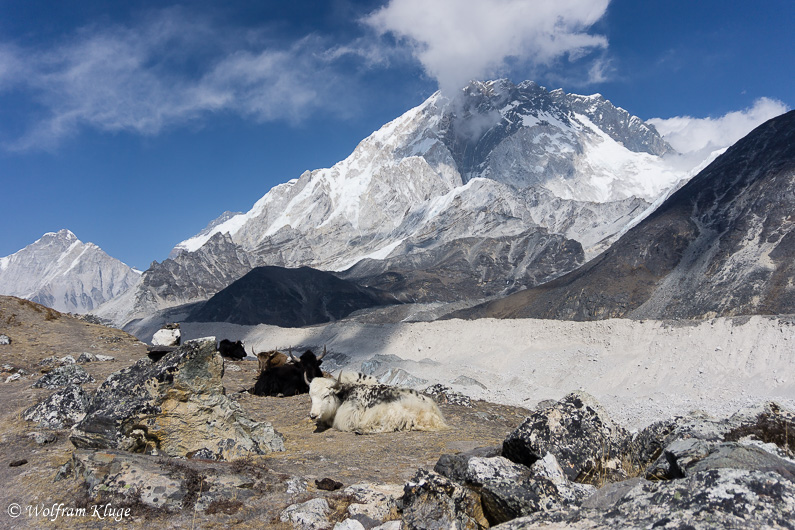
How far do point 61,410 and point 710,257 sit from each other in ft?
202

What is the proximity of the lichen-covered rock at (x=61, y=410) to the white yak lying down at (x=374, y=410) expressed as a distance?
3565 mm

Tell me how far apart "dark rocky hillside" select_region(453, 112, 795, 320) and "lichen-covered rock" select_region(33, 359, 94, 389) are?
48.6m

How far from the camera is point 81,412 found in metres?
6.70

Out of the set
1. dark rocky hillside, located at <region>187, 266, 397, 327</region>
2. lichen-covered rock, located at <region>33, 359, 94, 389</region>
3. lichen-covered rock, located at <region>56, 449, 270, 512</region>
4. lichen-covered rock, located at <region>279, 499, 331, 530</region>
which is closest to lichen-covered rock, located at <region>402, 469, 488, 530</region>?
lichen-covered rock, located at <region>279, 499, 331, 530</region>

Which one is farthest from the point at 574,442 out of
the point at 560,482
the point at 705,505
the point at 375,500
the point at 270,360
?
the point at 270,360

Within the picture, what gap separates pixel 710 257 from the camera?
5353 centimetres

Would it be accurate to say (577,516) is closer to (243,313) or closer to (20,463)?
(20,463)

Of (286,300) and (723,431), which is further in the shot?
(286,300)

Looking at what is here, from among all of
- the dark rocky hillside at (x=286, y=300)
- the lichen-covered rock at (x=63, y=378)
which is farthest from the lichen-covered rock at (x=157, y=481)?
the dark rocky hillside at (x=286, y=300)

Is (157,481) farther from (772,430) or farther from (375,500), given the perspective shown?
(772,430)

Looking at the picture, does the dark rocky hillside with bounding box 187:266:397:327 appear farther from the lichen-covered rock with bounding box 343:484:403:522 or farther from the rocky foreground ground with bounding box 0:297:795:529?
the lichen-covered rock with bounding box 343:484:403:522

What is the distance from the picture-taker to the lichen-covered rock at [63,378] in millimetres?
9141

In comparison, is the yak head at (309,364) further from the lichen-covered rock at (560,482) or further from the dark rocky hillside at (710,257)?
the dark rocky hillside at (710,257)

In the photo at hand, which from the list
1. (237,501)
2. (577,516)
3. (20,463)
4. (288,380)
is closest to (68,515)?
(237,501)
